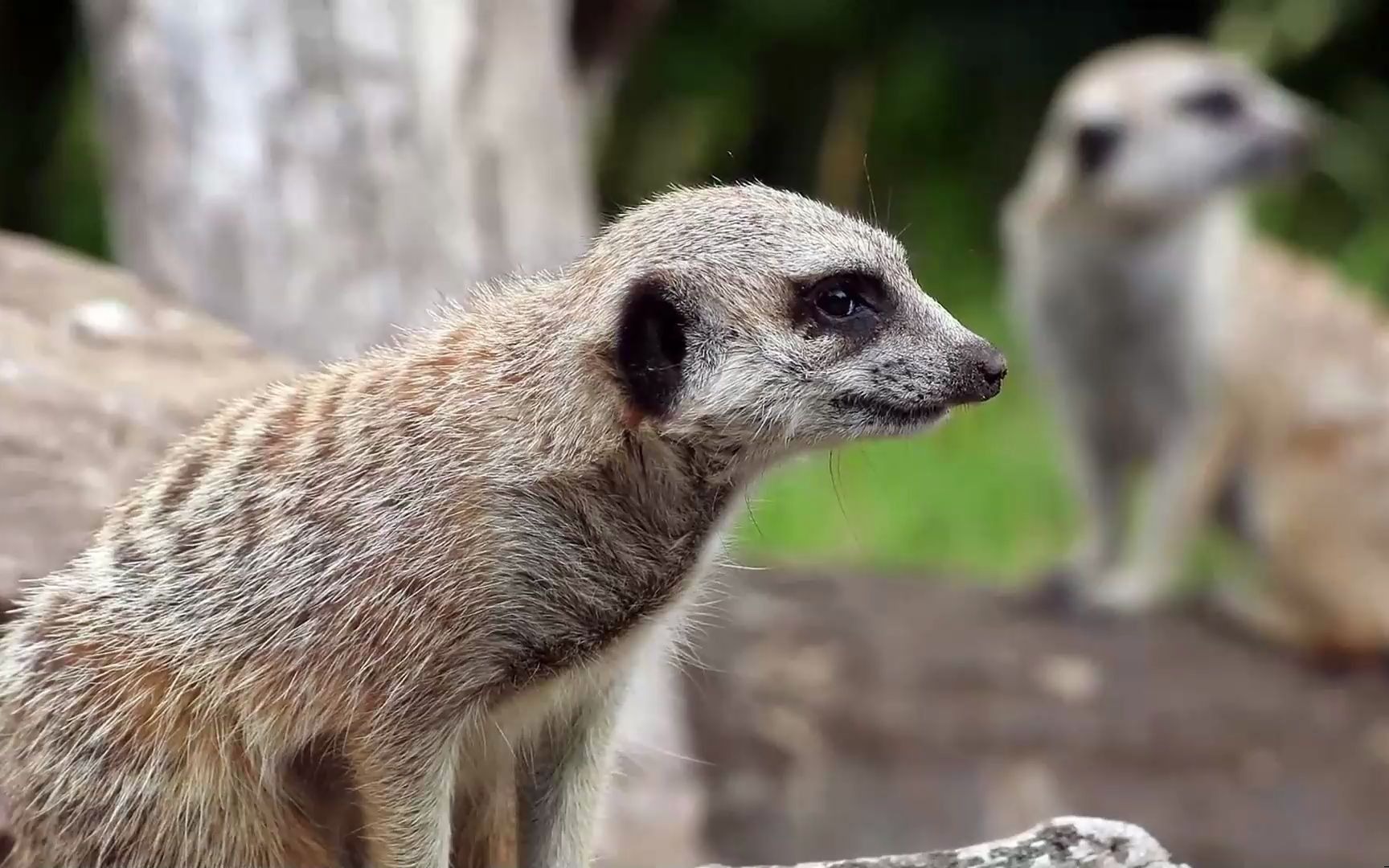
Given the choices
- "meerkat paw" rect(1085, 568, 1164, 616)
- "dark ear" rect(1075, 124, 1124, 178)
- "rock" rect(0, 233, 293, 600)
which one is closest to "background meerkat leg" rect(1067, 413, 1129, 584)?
"meerkat paw" rect(1085, 568, 1164, 616)

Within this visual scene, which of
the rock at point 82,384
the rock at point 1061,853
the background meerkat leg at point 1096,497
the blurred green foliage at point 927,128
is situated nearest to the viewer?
the rock at point 1061,853

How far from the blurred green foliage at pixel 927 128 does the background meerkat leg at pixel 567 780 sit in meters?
5.22

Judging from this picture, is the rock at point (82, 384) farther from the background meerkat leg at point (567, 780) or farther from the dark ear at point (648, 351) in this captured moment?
the dark ear at point (648, 351)

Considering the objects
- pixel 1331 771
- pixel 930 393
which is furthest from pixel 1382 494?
pixel 930 393

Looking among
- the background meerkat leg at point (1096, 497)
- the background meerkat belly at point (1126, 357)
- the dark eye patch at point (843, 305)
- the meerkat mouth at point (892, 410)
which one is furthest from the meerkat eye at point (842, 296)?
the background meerkat leg at point (1096, 497)

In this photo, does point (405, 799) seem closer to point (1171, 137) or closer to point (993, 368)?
point (993, 368)

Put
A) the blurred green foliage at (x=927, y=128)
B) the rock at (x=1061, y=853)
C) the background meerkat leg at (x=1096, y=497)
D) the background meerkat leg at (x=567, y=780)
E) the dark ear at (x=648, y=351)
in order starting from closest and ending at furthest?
the rock at (x=1061, y=853)
the dark ear at (x=648, y=351)
the background meerkat leg at (x=567, y=780)
the background meerkat leg at (x=1096, y=497)
the blurred green foliage at (x=927, y=128)

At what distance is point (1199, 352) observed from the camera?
6.30 meters

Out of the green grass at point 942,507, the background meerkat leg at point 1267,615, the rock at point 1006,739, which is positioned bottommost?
the rock at point 1006,739

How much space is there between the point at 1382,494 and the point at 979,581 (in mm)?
1537

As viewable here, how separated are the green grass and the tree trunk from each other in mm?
2659

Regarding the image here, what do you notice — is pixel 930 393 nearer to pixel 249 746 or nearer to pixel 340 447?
pixel 340 447

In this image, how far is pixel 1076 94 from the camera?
20.7 feet

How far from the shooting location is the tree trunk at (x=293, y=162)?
4238 mm
